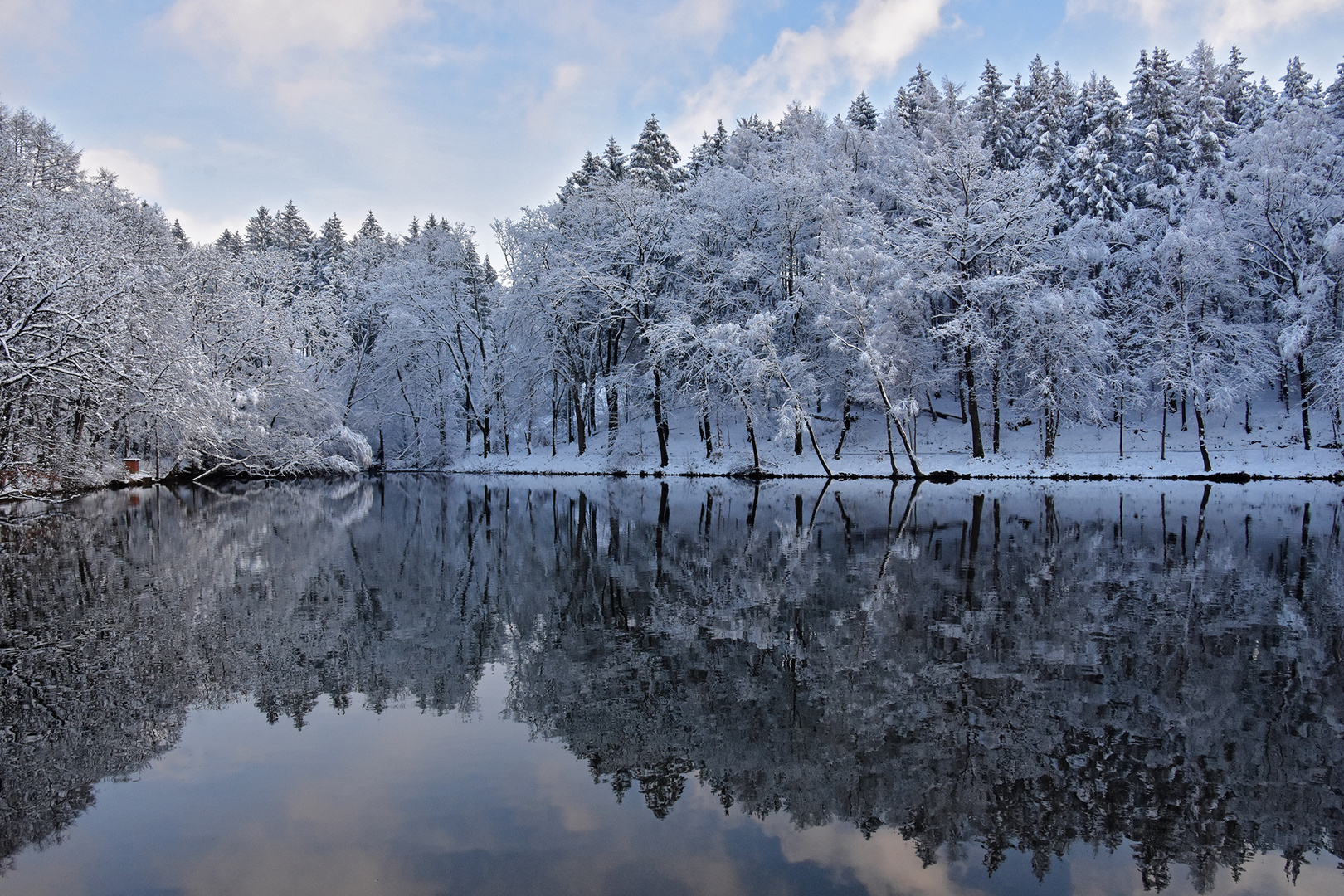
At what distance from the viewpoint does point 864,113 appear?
59.9 metres

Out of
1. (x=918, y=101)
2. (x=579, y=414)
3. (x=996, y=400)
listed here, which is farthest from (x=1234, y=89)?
(x=579, y=414)

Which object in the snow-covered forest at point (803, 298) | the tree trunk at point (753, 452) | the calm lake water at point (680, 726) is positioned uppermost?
the snow-covered forest at point (803, 298)

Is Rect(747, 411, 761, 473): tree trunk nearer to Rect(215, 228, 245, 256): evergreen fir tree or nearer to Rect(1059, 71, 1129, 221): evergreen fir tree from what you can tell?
Rect(1059, 71, 1129, 221): evergreen fir tree

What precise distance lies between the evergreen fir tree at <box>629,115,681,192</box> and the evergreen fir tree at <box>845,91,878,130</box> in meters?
13.9

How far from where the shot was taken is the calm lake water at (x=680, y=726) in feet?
15.3

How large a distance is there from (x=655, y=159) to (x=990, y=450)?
32.9 meters

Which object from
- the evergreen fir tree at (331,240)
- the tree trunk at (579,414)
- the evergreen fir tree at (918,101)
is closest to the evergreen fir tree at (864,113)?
the evergreen fir tree at (918,101)

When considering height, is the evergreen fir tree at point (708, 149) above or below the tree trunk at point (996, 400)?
above

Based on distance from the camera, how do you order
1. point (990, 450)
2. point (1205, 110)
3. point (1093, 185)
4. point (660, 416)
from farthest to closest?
point (1205, 110) < point (1093, 185) < point (660, 416) < point (990, 450)

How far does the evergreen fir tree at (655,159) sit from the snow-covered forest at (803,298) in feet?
1.43

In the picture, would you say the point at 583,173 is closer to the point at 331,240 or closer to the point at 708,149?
the point at 708,149

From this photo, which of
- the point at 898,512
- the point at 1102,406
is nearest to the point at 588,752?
the point at 898,512

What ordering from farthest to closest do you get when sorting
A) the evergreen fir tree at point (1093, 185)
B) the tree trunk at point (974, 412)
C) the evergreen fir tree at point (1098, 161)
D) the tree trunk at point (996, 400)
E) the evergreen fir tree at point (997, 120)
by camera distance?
the evergreen fir tree at point (997, 120) → the evergreen fir tree at point (1098, 161) → the evergreen fir tree at point (1093, 185) → the tree trunk at point (996, 400) → the tree trunk at point (974, 412)

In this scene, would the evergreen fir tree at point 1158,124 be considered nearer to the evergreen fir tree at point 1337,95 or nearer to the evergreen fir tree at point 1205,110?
the evergreen fir tree at point 1205,110
